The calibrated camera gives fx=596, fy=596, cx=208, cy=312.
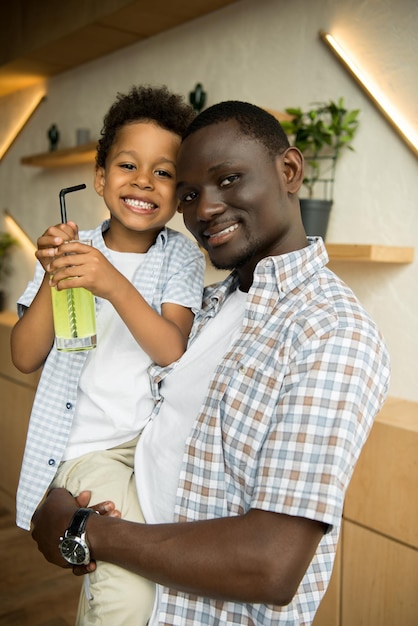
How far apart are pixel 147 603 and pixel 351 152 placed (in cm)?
178

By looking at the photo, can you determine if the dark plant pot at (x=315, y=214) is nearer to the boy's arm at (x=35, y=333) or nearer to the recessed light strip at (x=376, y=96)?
the recessed light strip at (x=376, y=96)

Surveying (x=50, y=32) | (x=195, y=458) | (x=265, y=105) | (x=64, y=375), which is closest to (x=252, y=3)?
(x=265, y=105)

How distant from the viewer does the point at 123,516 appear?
111 centimetres

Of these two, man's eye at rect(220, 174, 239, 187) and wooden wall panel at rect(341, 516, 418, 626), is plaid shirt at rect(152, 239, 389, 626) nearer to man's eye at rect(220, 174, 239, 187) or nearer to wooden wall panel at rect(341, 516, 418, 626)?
man's eye at rect(220, 174, 239, 187)

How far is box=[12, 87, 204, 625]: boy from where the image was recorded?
1.10m

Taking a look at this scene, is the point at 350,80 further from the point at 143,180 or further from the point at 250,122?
the point at 250,122

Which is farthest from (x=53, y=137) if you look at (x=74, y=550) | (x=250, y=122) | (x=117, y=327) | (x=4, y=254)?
(x=74, y=550)

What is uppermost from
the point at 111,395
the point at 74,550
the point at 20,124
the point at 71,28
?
the point at 71,28

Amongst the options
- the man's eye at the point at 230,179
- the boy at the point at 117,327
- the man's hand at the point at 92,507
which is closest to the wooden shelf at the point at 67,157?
the boy at the point at 117,327

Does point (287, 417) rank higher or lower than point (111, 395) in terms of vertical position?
higher

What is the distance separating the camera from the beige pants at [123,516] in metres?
1.05

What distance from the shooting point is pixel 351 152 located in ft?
7.45

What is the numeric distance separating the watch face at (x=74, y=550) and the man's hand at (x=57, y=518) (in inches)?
0.8

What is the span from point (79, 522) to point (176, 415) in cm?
25
